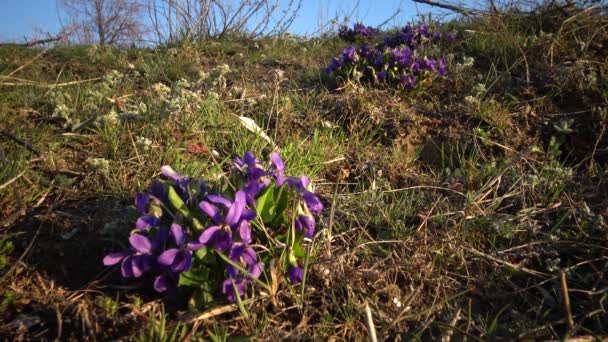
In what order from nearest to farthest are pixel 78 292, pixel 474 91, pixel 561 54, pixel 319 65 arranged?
pixel 78 292 < pixel 474 91 < pixel 561 54 < pixel 319 65

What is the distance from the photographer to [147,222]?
4.71ft

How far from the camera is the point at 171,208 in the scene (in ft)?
5.25

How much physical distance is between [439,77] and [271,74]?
1.62 meters

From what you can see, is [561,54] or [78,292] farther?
[561,54]

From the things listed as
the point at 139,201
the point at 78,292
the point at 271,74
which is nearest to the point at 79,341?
the point at 78,292

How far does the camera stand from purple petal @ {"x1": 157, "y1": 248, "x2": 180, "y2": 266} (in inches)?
54.6

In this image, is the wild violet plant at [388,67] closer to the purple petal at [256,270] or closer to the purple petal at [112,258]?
the purple petal at [256,270]

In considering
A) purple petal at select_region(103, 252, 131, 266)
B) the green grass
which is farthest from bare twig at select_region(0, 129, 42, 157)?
purple petal at select_region(103, 252, 131, 266)

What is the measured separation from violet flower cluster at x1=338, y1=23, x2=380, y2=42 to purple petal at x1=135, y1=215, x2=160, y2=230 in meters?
4.52

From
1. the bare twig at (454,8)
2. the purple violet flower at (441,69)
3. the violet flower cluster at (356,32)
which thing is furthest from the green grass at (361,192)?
the violet flower cluster at (356,32)

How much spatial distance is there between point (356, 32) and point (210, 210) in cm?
456

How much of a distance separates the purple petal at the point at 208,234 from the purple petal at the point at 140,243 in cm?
19

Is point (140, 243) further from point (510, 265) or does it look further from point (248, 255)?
point (510, 265)

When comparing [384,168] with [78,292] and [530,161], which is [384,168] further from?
[78,292]
